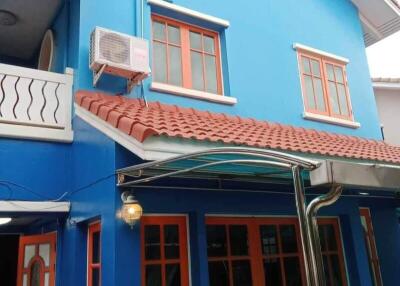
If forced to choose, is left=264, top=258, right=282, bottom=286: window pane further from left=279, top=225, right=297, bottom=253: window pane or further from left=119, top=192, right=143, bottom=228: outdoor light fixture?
left=119, top=192, right=143, bottom=228: outdoor light fixture

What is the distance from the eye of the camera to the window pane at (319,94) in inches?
419

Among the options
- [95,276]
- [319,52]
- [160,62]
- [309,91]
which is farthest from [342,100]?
[95,276]

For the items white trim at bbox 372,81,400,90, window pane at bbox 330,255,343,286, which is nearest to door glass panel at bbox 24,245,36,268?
window pane at bbox 330,255,343,286

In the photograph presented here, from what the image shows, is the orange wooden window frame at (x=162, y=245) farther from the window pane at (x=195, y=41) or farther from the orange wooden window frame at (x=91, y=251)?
the window pane at (x=195, y=41)

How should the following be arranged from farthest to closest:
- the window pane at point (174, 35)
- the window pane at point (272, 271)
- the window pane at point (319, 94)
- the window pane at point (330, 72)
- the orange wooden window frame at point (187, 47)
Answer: the window pane at point (330, 72), the window pane at point (319, 94), the window pane at point (174, 35), the orange wooden window frame at point (187, 47), the window pane at point (272, 271)

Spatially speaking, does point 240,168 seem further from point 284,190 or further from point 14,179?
point 14,179

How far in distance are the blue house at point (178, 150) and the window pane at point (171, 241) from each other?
0.02 m

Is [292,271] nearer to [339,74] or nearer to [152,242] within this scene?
[152,242]

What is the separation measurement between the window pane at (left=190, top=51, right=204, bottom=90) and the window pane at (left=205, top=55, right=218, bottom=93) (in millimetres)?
154

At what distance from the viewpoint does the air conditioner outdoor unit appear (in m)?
6.99

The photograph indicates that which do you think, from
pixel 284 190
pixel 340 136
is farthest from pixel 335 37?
pixel 284 190

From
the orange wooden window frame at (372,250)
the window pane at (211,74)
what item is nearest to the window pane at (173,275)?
the window pane at (211,74)

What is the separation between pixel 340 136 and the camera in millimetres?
10031

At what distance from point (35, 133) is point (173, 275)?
3.33 metres
